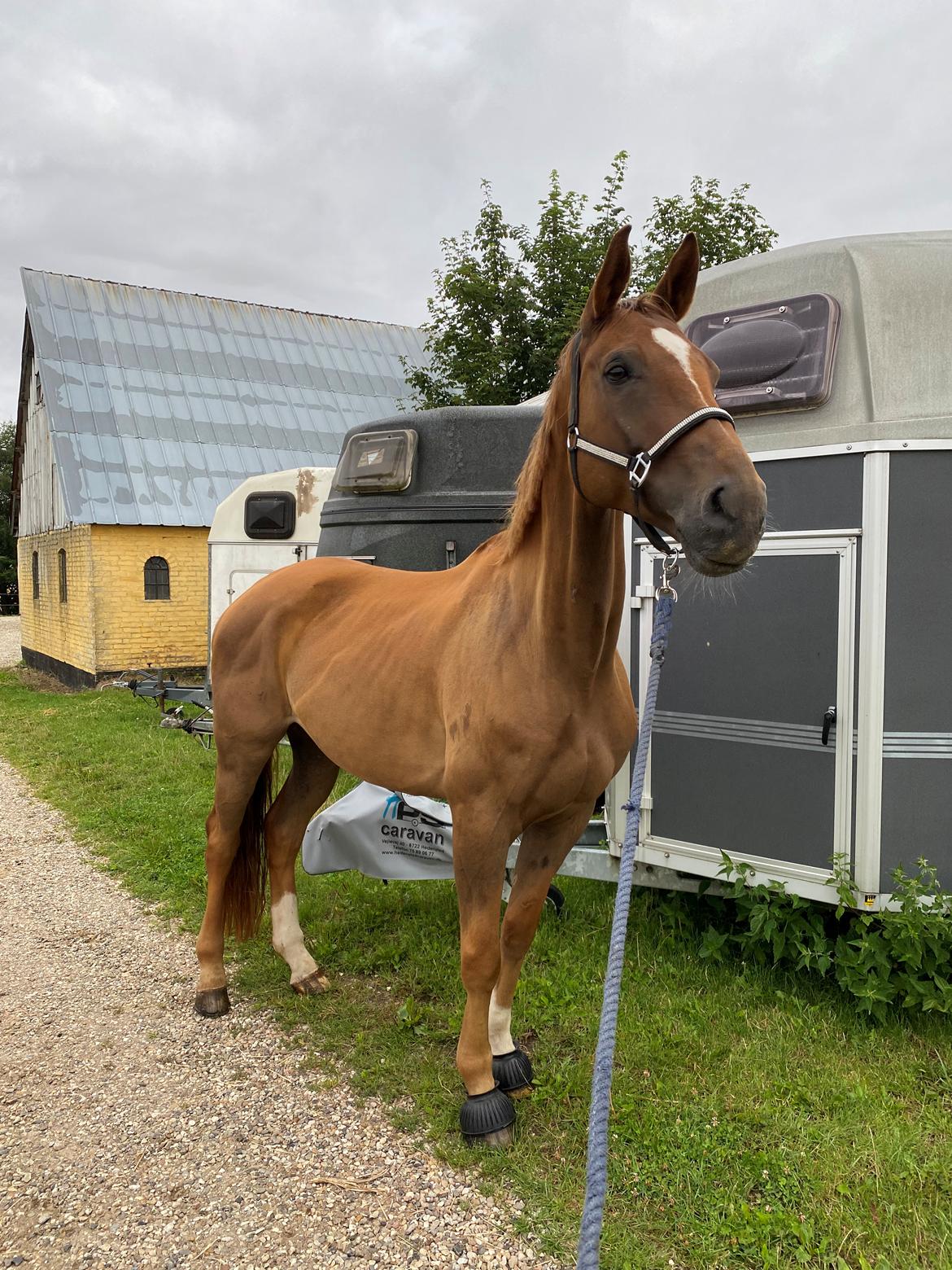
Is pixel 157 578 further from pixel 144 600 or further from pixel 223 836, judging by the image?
pixel 223 836

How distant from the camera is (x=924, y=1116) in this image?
9.05 ft

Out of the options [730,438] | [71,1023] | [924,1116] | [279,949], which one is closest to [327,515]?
[279,949]

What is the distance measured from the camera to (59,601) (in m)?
16.4

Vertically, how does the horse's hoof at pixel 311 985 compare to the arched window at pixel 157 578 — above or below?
below

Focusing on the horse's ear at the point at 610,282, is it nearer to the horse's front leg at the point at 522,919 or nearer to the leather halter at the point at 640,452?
the leather halter at the point at 640,452

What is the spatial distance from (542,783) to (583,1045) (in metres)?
1.36

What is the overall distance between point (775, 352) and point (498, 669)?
1.96 m

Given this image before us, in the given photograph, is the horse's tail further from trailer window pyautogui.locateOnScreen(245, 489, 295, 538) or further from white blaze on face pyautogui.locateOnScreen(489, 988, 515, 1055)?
trailer window pyautogui.locateOnScreen(245, 489, 295, 538)

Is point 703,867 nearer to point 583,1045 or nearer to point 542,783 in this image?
point 583,1045

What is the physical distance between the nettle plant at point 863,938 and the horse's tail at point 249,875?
210 cm

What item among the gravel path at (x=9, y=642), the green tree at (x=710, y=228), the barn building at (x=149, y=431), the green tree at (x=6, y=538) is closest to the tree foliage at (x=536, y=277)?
the green tree at (x=710, y=228)


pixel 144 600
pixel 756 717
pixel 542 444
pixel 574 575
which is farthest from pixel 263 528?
pixel 574 575

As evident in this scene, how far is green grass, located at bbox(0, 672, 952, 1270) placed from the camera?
2338 mm

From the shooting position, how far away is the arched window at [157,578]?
14586 mm
